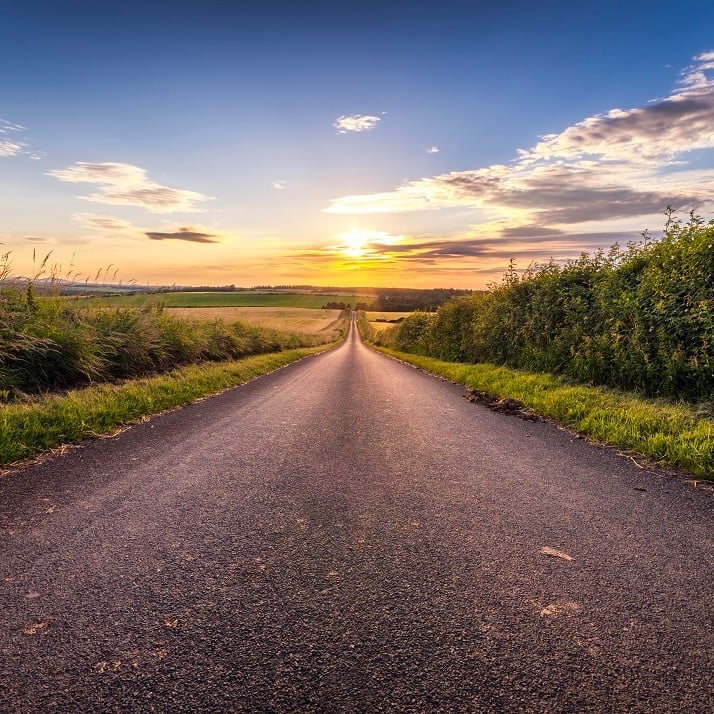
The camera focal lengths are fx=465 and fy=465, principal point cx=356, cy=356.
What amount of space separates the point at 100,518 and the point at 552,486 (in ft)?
12.7

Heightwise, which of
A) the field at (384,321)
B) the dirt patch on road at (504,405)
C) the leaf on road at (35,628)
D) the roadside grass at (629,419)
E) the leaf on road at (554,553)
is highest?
the field at (384,321)

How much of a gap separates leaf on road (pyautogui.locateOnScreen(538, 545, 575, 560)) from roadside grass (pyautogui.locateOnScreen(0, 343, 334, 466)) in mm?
5119

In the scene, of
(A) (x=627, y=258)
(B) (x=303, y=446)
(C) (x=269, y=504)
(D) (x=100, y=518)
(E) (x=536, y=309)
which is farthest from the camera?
(E) (x=536, y=309)

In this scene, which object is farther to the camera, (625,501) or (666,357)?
(666,357)

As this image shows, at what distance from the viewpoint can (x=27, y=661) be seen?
2033 mm

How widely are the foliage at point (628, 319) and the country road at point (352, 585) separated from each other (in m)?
3.25

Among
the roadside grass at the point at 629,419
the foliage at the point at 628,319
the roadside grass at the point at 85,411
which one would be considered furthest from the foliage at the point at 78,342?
the foliage at the point at 628,319

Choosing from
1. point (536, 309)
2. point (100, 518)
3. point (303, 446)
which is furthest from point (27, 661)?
point (536, 309)

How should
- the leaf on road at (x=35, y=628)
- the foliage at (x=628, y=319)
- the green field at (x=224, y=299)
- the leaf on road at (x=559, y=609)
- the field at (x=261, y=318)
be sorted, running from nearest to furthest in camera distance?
the leaf on road at (x=35, y=628) → the leaf on road at (x=559, y=609) → the foliage at (x=628, y=319) → the green field at (x=224, y=299) → the field at (x=261, y=318)

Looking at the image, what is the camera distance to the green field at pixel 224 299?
40.0 feet

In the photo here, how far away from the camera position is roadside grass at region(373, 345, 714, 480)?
5.00 m

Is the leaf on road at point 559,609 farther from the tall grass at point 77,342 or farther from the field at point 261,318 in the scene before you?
the field at point 261,318

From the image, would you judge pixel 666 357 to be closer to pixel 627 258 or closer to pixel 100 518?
pixel 627 258

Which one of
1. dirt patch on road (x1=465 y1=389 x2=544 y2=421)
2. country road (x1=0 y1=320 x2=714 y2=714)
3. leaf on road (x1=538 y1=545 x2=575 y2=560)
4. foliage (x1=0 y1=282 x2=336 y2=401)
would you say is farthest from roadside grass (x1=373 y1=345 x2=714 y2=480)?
foliage (x1=0 y1=282 x2=336 y2=401)
